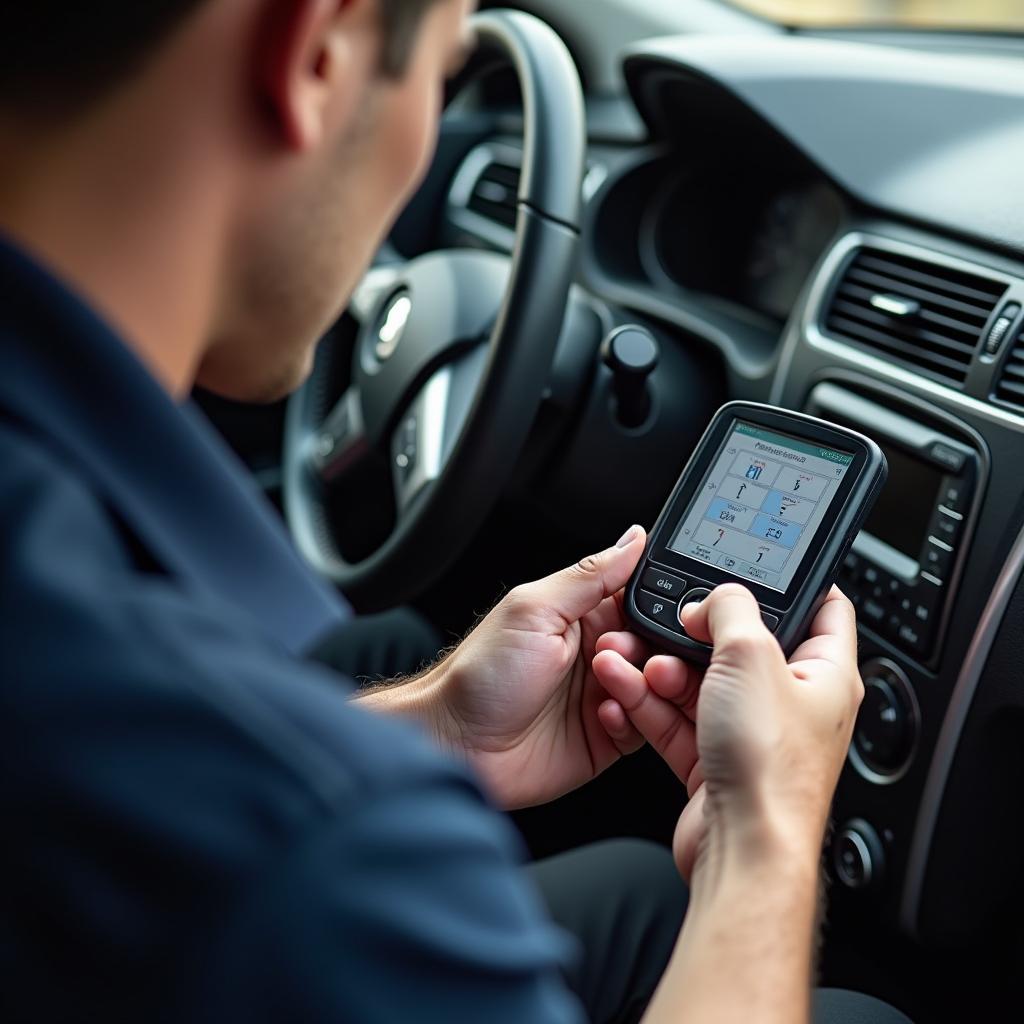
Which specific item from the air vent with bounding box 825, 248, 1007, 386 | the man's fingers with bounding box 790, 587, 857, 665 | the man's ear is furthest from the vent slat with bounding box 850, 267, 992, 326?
the man's ear

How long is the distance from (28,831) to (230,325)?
280mm

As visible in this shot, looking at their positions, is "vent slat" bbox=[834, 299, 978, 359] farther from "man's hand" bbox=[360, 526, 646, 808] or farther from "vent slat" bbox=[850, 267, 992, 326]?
"man's hand" bbox=[360, 526, 646, 808]

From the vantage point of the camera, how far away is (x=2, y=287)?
0.50 metres

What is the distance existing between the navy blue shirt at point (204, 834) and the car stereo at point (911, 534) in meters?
0.72

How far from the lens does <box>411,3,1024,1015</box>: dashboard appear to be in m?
1.09

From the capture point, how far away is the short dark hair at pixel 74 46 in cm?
51

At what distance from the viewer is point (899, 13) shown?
5.88ft

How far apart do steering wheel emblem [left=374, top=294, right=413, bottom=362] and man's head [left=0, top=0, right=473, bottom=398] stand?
0.77 meters

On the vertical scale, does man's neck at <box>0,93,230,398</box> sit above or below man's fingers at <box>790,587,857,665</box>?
above

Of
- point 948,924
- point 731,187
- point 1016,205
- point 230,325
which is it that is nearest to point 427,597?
point 731,187

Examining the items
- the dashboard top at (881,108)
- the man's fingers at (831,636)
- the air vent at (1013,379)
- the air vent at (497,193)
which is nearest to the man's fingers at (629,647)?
the man's fingers at (831,636)

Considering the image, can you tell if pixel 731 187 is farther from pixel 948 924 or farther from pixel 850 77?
pixel 948 924

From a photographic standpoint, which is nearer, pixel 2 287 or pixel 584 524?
pixel 2 287

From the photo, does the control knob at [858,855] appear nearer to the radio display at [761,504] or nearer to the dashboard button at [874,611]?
the dashboard button at [874,611]
